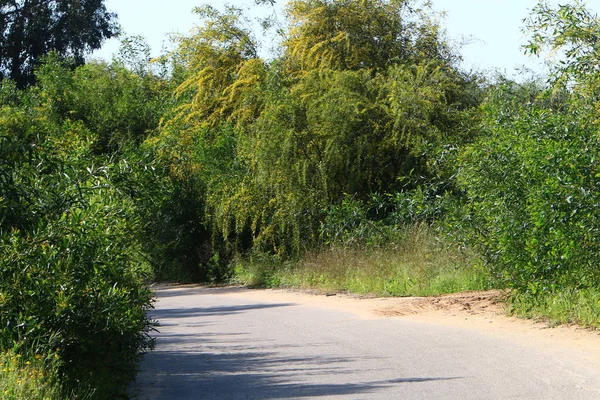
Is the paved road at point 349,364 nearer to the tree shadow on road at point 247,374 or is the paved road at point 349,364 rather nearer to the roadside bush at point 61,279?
the tree shadow on road at point 247,374

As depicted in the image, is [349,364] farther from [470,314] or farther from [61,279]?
[470,314]

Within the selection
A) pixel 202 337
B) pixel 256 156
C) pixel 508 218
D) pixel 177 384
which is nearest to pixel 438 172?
pixel 256 156

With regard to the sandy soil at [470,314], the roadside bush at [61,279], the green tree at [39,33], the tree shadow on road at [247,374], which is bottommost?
the sandy soil at [470,314]

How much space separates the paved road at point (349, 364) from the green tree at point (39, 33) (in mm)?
38596

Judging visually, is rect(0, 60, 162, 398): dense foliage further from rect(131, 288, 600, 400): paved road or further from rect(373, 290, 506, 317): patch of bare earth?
rect(373, 290, 506, 317): patch of bare earth

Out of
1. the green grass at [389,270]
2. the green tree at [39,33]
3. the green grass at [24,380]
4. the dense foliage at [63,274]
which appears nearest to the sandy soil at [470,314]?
the green grass at [389,270]

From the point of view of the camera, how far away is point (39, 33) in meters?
51.7

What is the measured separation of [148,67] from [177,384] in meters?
36.8

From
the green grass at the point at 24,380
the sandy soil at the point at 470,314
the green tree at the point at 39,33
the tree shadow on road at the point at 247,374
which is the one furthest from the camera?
the green tree at the point at 39,33

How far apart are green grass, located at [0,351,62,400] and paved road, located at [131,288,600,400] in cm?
208

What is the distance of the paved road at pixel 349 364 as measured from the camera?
9.27 m

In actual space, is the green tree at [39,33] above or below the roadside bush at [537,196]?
above

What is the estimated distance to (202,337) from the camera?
47.9ft

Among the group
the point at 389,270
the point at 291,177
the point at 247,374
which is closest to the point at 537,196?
the point at 247,374
